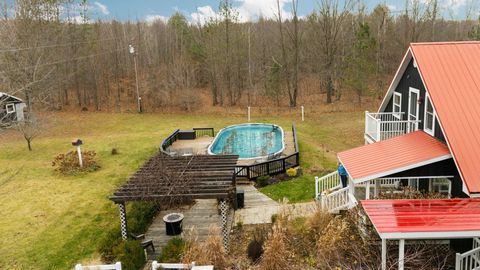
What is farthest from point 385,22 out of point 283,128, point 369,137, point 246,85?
point 369,137

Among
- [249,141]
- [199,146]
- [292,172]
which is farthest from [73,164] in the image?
[249,141]

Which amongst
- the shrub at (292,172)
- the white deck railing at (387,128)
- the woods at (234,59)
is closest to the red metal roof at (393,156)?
the white deck railing at (387,128)

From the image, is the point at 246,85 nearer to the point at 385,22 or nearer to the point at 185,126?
the point at 185,126

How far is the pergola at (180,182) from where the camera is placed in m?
12.8

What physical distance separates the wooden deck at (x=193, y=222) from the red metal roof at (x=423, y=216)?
19.6ft

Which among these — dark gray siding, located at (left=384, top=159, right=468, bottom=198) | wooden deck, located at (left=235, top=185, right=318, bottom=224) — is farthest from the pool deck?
dark gray siding, located at (left=384, top=159, right=468, bottom=198)

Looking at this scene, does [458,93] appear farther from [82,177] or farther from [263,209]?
[82,177]

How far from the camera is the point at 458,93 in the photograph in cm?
1305

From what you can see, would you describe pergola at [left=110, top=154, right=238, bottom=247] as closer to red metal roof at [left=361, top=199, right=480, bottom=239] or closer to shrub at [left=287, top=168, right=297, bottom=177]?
shrub at [left=287, top=168, right=297, bottom=177]

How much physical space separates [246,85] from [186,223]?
108 feet

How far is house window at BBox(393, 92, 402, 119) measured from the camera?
17344 millimetres

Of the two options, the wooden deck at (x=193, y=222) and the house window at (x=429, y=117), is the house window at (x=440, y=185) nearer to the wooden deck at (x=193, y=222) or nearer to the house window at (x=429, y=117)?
the house window at (x=429, y=117)

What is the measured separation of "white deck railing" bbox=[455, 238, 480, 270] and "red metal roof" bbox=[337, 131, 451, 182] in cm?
265

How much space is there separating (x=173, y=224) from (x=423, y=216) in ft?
26.4
